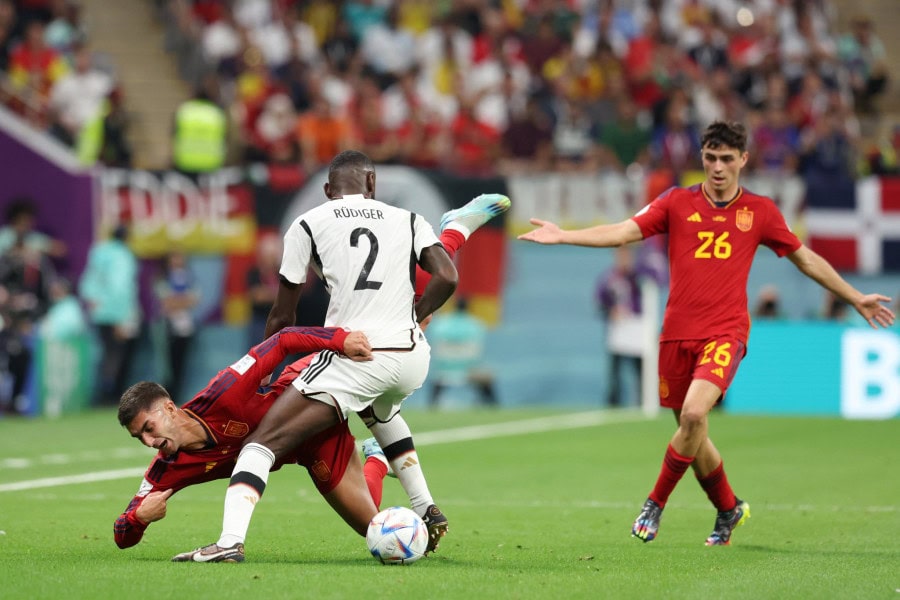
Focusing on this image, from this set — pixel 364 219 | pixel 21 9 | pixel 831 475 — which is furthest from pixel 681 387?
pixel 21 9

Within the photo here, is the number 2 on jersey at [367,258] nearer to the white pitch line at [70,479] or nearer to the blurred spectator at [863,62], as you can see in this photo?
the white pitch line at [70,479]

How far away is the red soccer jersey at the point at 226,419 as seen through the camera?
25.7ft

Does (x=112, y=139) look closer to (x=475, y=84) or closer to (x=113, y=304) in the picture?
(x=113, y=304)

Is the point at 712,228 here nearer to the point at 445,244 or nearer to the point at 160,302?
the point at 445,244

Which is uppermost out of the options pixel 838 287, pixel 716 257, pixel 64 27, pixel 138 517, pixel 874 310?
pixel 64 27

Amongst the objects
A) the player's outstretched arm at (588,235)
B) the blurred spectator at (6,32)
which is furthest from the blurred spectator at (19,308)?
the player's outstretched arm at (588,235)

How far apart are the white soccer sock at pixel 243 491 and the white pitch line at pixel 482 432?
5.07 meters

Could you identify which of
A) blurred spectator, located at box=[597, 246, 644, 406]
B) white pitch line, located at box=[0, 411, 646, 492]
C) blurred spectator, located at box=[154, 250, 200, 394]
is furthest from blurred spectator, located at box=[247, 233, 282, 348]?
blurred spectator, located at box=[597, 246, 644, 406]

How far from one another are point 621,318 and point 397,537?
527 inches

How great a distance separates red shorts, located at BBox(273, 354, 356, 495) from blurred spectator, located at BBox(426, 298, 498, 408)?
1276 cm

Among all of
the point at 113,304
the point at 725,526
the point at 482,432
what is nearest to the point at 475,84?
the point at 113,304

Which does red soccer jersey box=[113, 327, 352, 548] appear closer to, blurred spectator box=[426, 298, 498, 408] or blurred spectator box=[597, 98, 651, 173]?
blurred spectator box=[426, 298, 498, 408]

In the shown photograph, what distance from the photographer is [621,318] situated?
68.3 ft

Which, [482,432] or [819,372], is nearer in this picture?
[482,432]
